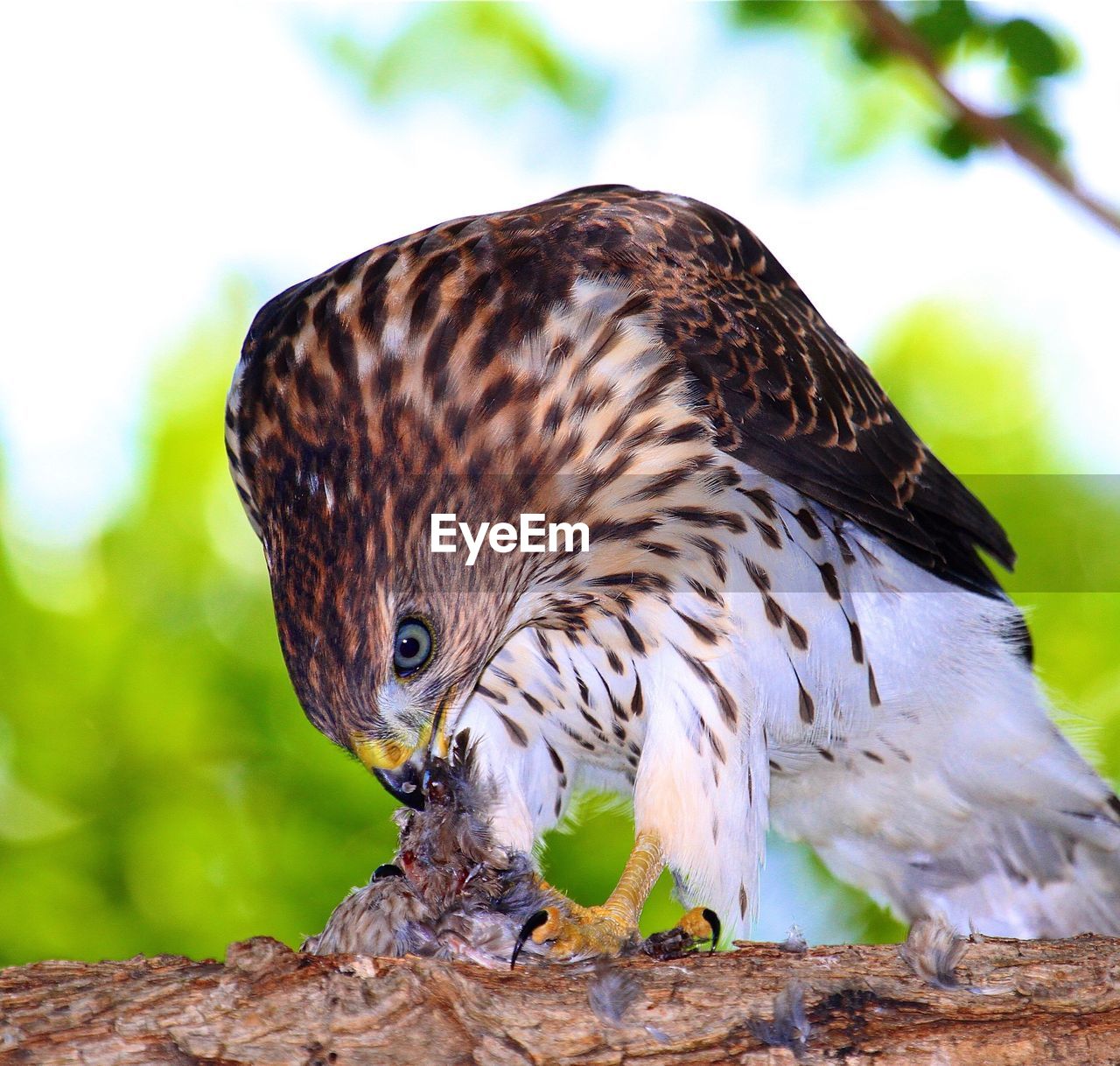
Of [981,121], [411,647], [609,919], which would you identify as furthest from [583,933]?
[981,121]

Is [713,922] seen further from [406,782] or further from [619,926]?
[406,782]

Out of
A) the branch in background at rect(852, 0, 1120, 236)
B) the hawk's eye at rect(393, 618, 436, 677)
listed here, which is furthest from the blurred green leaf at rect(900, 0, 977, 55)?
the hawk's eye at rect(393, 618, 436, 677)

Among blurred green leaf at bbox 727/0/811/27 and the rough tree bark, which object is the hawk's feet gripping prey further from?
blurred green leaf at bbox 727/0/811/27

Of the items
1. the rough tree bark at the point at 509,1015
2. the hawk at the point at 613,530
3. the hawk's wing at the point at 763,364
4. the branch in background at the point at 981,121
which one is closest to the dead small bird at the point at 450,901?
the hawk at the point at 613,530

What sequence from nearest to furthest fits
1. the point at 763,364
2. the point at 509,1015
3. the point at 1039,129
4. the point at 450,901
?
the point at 509,1015, the point at 450,901, the point at 1039,129, the point at 763,364

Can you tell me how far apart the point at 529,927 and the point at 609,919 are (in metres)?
0.30

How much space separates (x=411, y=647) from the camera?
329cm

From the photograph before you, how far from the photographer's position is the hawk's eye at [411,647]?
3275 mm

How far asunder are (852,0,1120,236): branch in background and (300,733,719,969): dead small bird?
218 centimetres

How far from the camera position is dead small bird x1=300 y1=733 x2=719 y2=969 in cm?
→ 326

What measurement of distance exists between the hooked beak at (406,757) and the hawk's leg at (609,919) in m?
0.46

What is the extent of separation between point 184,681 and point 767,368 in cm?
218

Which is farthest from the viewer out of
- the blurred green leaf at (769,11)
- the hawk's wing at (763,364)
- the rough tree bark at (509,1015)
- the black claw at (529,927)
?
the blurred green leaf at (769,11)

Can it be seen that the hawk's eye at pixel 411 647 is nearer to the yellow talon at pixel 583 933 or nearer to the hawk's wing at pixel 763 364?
the yellow talon at pixel 583 933
